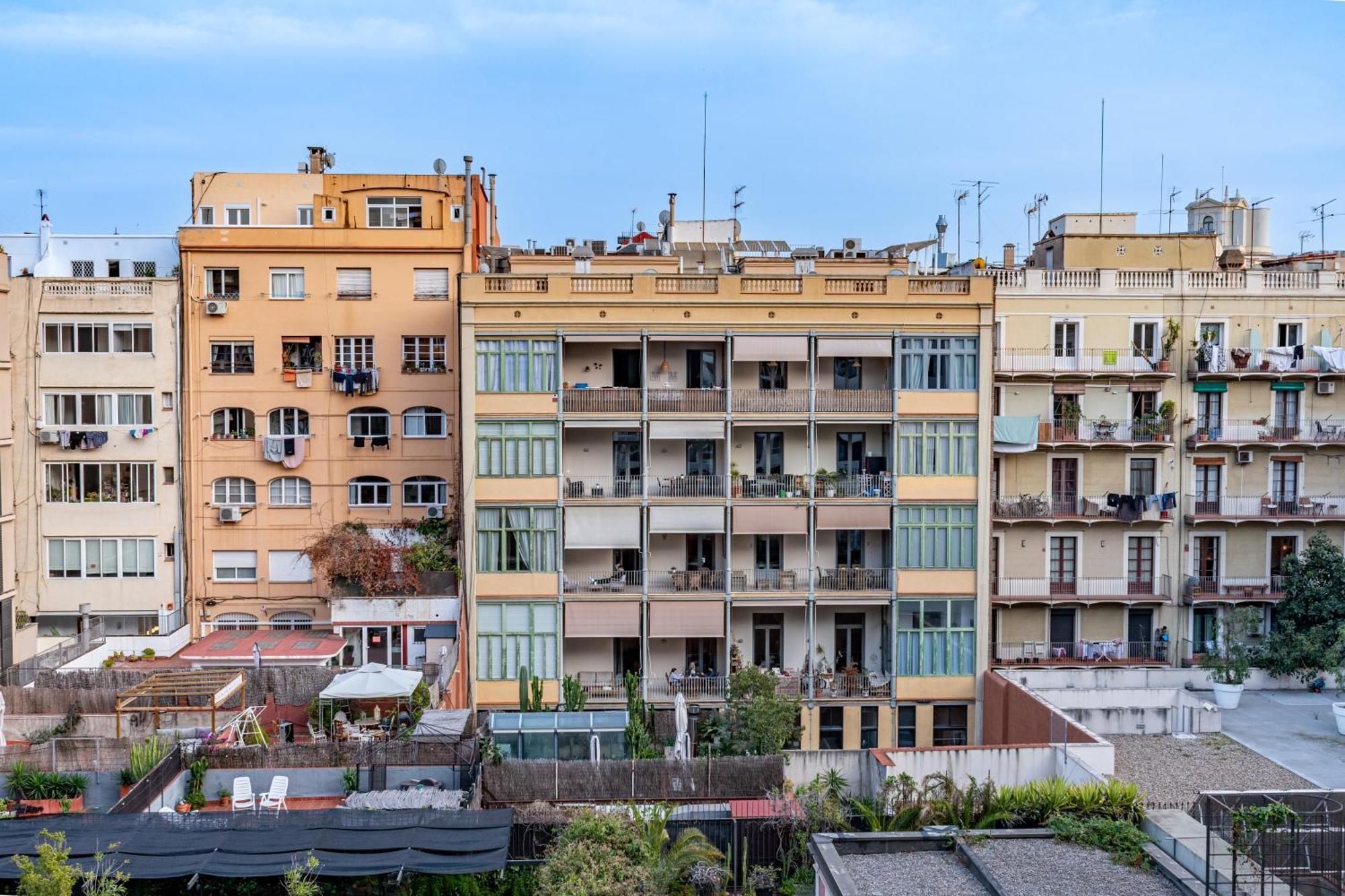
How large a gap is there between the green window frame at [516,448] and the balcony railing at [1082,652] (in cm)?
1523

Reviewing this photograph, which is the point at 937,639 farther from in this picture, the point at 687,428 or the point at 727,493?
the point at 687,428

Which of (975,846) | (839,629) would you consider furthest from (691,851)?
(839,629)

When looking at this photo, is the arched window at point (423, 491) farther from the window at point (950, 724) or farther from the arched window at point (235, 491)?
the window at point (950, 724)

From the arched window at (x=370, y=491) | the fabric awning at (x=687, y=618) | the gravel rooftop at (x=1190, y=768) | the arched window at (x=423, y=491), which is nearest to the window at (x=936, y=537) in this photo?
the fabric awning at (x=687, y=618)

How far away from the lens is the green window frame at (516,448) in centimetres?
3259

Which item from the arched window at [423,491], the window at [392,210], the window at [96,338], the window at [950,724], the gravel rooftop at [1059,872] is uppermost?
the window at [392,210]

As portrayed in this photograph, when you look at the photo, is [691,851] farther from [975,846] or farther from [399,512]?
[399,512]

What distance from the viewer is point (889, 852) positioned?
1811 centimetres

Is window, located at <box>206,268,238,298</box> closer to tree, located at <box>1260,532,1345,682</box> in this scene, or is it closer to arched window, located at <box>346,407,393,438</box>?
arched window, located at <box>346,407,393,438</box>

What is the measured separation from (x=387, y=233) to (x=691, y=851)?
77.1 feet

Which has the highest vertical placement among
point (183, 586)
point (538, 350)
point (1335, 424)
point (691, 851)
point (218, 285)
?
point (218, 285)

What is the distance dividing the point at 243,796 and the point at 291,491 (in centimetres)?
1550

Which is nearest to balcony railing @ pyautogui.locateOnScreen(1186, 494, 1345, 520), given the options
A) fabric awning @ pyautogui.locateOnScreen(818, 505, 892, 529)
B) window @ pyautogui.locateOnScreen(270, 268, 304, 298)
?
fabric awning @ pyautogui.locateOnScreen(818, 505, 892, 529)

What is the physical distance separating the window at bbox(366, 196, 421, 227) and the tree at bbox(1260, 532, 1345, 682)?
29.5 metres
